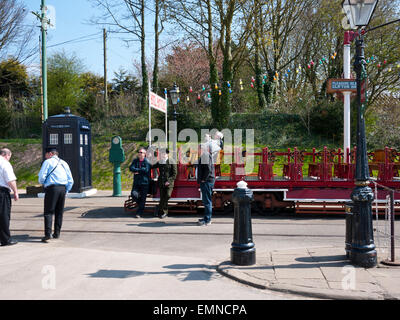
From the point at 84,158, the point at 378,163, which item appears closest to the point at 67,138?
the point at 84,158

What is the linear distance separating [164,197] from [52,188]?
324cm

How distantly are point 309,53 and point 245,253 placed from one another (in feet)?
81.1

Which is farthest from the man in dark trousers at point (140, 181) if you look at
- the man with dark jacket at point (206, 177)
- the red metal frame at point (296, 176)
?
the man with dark jacket at point (206, 177)

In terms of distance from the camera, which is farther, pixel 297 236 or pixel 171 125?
pixel 171 125

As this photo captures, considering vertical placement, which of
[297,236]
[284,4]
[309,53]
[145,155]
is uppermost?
[284,4]

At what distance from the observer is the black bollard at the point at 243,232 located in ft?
18.6

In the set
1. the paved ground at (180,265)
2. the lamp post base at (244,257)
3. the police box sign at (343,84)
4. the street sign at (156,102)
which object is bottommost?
the paved ground at (180,265)

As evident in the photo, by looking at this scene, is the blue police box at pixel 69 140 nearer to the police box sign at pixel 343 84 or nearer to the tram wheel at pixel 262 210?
the tram wheel at pixel 262 210

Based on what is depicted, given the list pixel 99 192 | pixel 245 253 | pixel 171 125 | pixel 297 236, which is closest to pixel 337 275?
pixel 245 253

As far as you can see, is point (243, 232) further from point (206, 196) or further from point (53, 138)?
point (53, 138)

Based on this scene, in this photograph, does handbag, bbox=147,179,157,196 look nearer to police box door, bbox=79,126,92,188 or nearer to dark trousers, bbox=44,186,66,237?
dark trousers, bbox=44,186,66,237

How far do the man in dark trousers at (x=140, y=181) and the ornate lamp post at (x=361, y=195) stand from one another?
564 centimetres

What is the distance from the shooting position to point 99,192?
51.9 ft

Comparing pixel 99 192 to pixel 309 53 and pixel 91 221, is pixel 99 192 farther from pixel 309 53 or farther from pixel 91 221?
pixel 309 53
